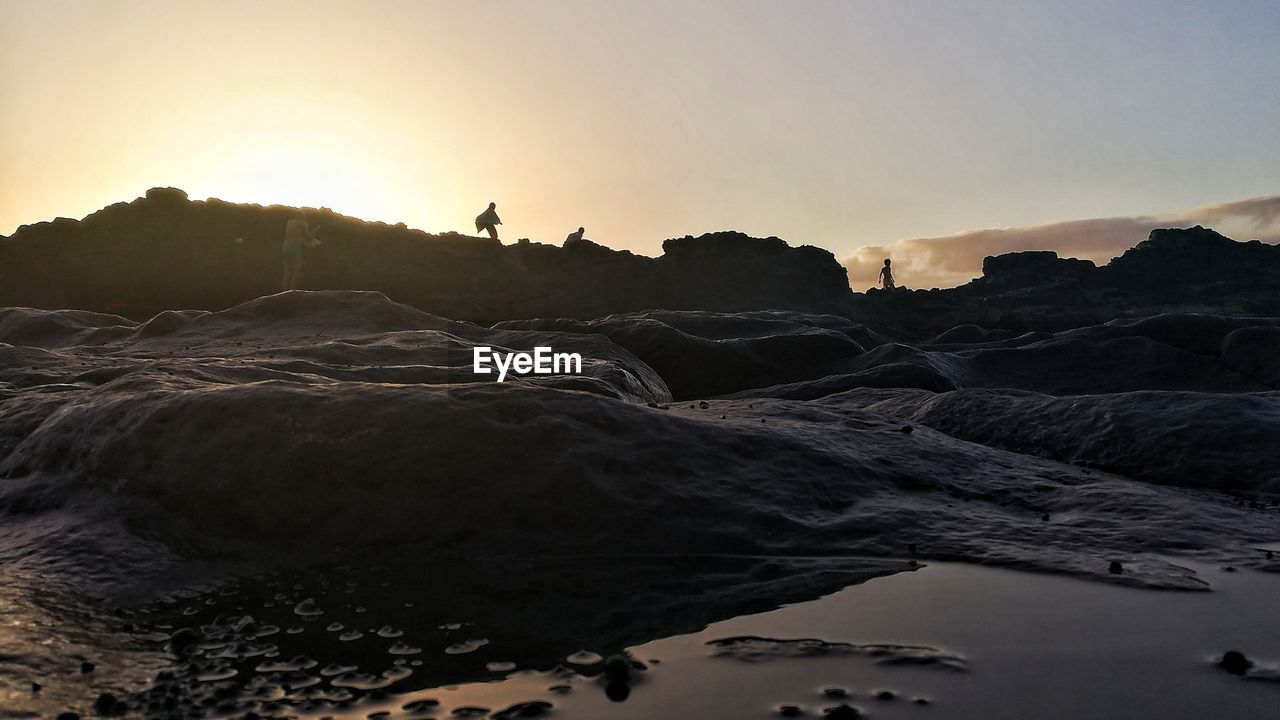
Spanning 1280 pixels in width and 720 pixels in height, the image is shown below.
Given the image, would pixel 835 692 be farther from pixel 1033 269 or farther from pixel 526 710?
pixel 1033 269

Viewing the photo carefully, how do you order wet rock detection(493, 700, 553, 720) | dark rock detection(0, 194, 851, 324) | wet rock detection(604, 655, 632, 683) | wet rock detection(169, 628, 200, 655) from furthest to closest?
dark rock detection(0, 194, 851, 324) → wet rock detection(169, 628, 200, 655) → wet rock detection(604, 655, 632, 683) → wet rock detection(493, 700, 553, 720)

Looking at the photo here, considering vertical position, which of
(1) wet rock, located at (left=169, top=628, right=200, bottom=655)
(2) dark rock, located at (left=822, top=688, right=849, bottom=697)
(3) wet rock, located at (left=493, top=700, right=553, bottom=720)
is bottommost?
(3) wet rock, located at (left=493, top=700, right=553, bottom=720)

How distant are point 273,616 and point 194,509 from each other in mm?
1340

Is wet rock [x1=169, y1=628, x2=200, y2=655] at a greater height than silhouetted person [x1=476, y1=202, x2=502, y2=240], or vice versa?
silhouetted person [x1=476, y1=202, x2=502, y2=240]

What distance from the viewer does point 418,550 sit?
4.08m

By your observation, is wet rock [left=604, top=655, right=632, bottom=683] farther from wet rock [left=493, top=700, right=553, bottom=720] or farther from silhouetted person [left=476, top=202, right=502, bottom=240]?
silhouetted person [left=476, top=202, right=502, bottom=240]

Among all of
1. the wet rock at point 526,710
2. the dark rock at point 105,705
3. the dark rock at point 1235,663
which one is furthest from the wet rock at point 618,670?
the dark rock at point 1235,663

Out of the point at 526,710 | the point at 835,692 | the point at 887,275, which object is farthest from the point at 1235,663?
the point at 887,275

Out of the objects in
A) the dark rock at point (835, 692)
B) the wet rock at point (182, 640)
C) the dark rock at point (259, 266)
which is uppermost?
the dark rock at point (259, 266)

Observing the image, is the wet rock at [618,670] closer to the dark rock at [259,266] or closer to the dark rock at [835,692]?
the dark rock at [835,692]

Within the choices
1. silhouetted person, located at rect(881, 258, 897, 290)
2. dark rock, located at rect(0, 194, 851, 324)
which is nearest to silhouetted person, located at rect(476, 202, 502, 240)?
dark rock, located at rect(0, 194, 851, 324)

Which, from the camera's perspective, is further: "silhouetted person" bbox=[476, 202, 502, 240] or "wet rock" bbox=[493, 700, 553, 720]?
"silhouetted person" bbox=[476, 202, 502, 240]

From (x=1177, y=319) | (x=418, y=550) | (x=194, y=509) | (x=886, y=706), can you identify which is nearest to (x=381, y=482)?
(x=418, y=550)

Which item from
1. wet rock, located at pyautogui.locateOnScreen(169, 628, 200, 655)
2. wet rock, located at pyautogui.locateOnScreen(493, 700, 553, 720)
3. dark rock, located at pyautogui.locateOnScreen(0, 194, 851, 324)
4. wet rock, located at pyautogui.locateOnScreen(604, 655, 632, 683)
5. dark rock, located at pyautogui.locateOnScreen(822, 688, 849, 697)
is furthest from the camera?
dark rock, located at pyautogui.locateOnScreen(0, 194, 851, 324)
